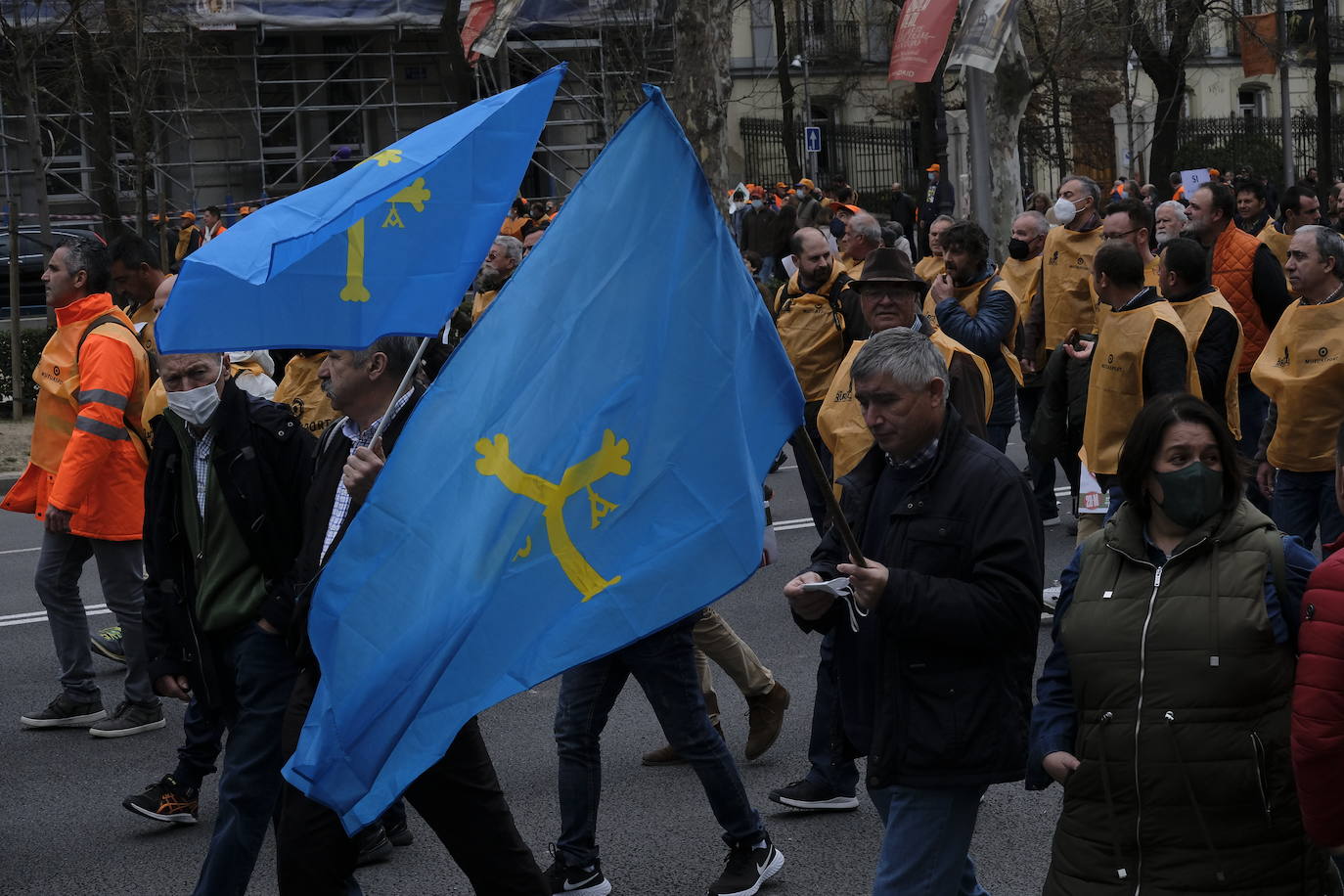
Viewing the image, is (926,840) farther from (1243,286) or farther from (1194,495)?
(1243,286)

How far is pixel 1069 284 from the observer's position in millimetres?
10383

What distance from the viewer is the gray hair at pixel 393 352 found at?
4312mm

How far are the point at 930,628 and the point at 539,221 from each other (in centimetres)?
1755

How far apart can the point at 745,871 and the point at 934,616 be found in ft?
5.47

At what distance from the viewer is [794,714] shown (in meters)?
6.96

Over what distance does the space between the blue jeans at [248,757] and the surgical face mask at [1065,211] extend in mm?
6776

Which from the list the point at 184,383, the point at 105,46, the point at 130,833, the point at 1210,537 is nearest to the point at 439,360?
the point at 184,383

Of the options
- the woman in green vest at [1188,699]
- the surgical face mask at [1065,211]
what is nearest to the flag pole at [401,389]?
the woman in green vest at [1188,699]

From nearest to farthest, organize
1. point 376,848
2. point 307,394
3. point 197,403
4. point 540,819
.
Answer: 1. point 197,403
2. point 376,848
3. point 540,819
4. point 307,394

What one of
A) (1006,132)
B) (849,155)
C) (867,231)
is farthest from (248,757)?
(849,155)

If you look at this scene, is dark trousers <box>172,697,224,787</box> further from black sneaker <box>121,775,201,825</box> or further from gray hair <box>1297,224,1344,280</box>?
gray hair <box>1297,224,1344,280</box>

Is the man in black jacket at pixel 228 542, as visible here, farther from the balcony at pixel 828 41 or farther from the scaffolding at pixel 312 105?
the balcony at pixel 828 41

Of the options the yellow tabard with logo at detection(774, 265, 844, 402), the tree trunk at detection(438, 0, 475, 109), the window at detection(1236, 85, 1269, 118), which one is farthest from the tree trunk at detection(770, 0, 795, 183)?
the yellow tabard with logo at detection(774, 265, 844, 402)

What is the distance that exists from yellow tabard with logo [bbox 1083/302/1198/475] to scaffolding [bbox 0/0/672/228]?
26.3 metres
